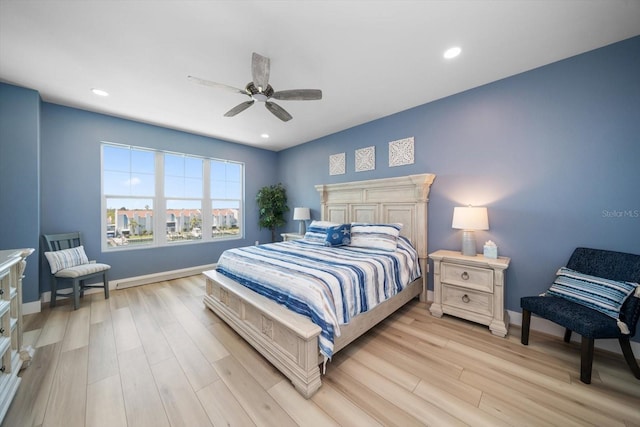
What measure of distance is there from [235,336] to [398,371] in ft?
5.19

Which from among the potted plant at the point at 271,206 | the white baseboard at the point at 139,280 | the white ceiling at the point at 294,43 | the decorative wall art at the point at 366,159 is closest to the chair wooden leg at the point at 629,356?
the white ceiling at the point at 294,43

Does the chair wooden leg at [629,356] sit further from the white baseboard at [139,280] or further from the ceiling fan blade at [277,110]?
the white baseboard at [139,280]

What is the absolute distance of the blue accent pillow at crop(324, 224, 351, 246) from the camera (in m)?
3.23

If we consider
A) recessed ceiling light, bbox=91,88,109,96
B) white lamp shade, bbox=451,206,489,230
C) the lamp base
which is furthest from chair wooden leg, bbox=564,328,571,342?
recessed ceiling light, bbox=91,88,109,96

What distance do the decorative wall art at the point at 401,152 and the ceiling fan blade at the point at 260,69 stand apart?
220 cm

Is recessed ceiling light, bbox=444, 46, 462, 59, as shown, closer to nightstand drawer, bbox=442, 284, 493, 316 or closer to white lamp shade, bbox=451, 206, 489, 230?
white lamp shade, bbox=451, 206, 489, 230

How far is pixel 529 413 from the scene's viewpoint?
1.42m

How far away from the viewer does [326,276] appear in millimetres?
1923

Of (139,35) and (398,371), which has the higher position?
(139,35)

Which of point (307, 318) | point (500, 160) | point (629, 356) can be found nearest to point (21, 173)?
point (307, 318)

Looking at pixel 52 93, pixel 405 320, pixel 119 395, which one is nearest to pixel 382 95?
pixel 405 320

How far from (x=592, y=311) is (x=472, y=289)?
844 millimetres

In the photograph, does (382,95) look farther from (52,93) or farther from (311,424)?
(52,93)

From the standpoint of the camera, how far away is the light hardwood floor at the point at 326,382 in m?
1.40
